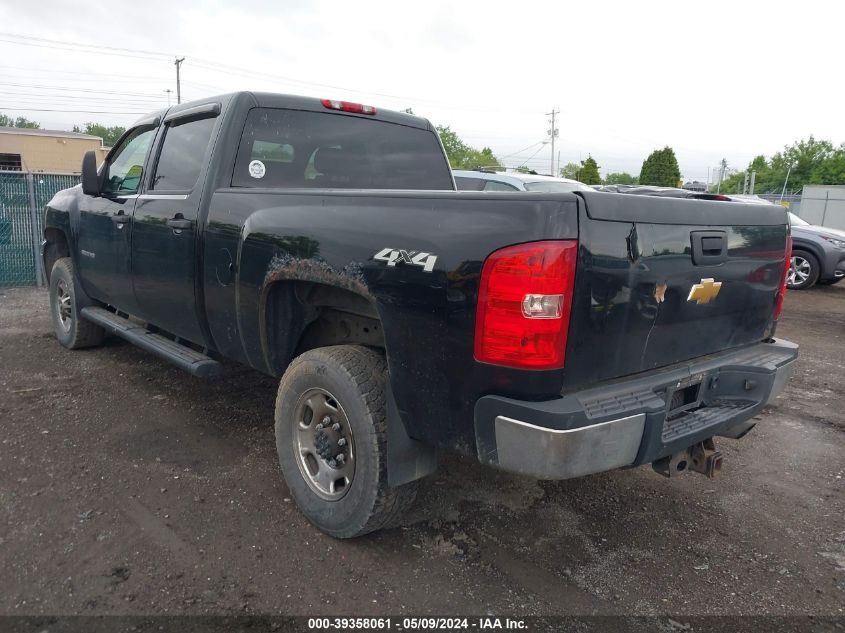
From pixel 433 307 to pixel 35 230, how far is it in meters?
8.96

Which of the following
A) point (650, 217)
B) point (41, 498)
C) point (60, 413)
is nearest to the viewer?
point (650, 217)

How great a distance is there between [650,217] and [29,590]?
2781 millimetres

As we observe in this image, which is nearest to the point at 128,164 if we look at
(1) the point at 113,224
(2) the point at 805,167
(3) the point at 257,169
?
(1) the point at 113,224

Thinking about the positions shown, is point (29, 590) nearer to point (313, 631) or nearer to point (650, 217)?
point (313, 631)

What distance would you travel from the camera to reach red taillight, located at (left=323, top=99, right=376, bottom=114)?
3990 millimetres

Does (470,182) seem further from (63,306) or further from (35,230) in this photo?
(35,230)

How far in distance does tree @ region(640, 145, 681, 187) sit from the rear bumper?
48373mm

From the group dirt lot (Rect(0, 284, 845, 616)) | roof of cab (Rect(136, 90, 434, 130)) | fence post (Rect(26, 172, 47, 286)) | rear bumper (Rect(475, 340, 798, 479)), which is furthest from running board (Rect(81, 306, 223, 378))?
fence post (Rect(26, 172, 47, 286))

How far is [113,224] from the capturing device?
449 centimetres

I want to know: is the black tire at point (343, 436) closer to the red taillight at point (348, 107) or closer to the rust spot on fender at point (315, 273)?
the rust spot on fender at point (315, 273)

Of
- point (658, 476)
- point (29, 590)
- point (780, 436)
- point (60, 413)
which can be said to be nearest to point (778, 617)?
point (658, 476)

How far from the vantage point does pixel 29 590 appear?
2.50m

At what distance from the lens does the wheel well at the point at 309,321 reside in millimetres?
2975

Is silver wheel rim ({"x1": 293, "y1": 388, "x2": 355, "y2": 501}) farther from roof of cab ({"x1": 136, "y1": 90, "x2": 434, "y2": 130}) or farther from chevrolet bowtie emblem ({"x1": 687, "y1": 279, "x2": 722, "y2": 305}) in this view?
roof of cab ({"x1": 136, "y1": 90, "x2": 434, "y2": 130})
